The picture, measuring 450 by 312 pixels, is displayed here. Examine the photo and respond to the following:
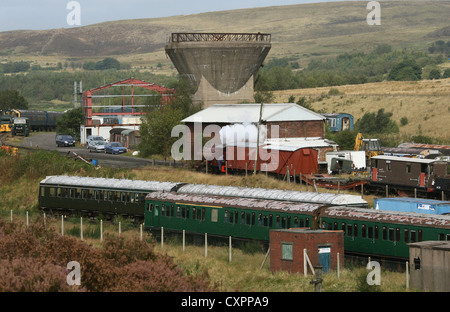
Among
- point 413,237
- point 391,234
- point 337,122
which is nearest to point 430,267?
point 413,237

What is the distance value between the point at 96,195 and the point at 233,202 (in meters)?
12.9

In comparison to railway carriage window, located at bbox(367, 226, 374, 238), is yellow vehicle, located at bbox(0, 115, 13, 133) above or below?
above

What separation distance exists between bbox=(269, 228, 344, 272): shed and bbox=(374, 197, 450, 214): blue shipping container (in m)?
10.1

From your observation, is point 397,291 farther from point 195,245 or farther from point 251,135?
point 251,135

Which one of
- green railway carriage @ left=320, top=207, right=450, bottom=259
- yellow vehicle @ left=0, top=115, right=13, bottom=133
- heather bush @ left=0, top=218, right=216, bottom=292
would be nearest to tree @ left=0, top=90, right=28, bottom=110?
yellow vehicle @ left=0, top=115, right=13, bottom=133

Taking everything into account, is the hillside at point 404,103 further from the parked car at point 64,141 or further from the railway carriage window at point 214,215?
the railway carriage window at point 214,215

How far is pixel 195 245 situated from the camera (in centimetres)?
3934

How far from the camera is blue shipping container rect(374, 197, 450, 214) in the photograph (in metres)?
38.7

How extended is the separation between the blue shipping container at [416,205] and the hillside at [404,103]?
49299 mm

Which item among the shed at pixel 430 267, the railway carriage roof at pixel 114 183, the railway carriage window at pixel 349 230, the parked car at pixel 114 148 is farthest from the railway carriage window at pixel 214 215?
the parked car at pixel 114 148

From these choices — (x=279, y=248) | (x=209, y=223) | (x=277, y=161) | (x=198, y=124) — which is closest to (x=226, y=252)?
(x=209, y=223)

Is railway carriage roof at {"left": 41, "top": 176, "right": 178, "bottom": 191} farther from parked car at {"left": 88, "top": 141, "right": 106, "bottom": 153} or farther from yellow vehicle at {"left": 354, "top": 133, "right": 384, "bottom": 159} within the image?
parked car at {"left": 88, "top": 141, "right": 106, "bottom": 153}

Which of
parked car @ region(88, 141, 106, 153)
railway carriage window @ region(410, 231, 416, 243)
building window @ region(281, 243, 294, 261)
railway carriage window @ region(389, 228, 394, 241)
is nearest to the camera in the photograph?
building window @ region(281, 243, 294, 261)
